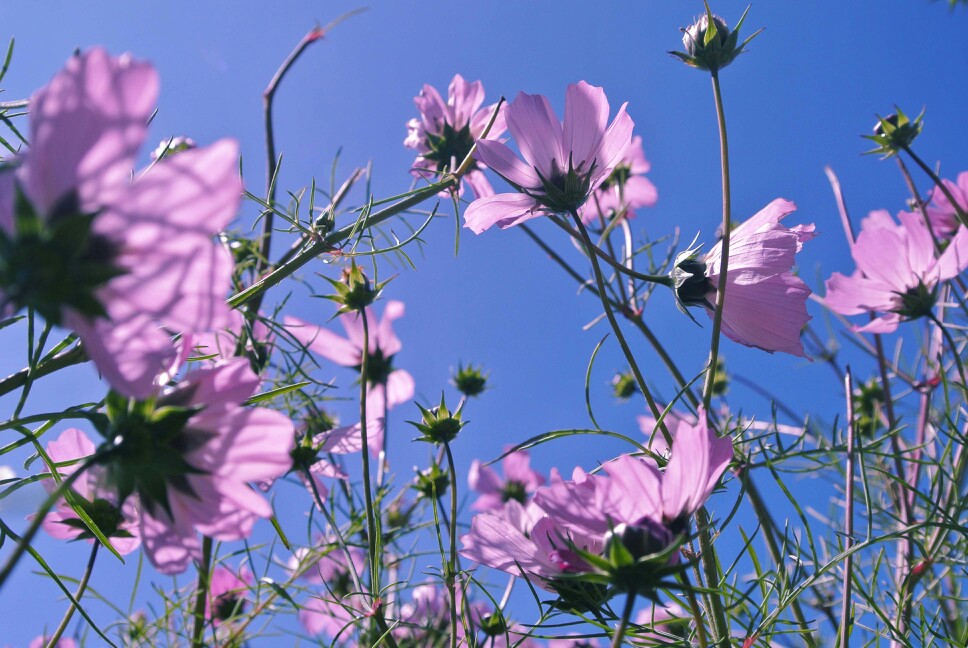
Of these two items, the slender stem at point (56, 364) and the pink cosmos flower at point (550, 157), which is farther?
the pink cosmos flower at point (550, 157)

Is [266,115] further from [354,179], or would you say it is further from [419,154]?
[419,154]

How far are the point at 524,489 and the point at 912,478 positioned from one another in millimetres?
721

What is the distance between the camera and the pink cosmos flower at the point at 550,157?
1.92ft

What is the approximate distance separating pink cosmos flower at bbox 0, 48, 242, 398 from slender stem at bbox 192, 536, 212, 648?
1.55 feet

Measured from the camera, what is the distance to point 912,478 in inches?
36.4

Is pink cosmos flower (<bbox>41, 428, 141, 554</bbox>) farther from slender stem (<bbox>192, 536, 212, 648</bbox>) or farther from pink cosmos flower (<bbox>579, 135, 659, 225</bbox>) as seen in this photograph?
pink cosmos flower (<bbox>579, 135, 659, 225</bbox>)

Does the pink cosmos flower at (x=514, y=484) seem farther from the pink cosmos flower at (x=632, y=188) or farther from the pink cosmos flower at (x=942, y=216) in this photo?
the pink cosmos flower at (x=942, y=216)

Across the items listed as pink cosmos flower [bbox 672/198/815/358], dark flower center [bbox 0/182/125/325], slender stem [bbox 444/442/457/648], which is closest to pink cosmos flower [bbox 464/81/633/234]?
pink cosmos flower [bbox 672/198/815/358]

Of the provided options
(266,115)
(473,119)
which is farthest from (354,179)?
(473,119)

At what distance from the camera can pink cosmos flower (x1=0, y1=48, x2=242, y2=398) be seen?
249 millimetres

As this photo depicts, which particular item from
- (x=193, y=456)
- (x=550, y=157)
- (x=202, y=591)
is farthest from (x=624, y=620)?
(x=202, y=591)

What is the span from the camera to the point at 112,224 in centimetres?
26

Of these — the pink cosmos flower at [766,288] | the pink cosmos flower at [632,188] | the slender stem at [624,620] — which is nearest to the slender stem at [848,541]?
the pink cosmos flower at [766,288]

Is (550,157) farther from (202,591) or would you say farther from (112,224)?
(202,591)
